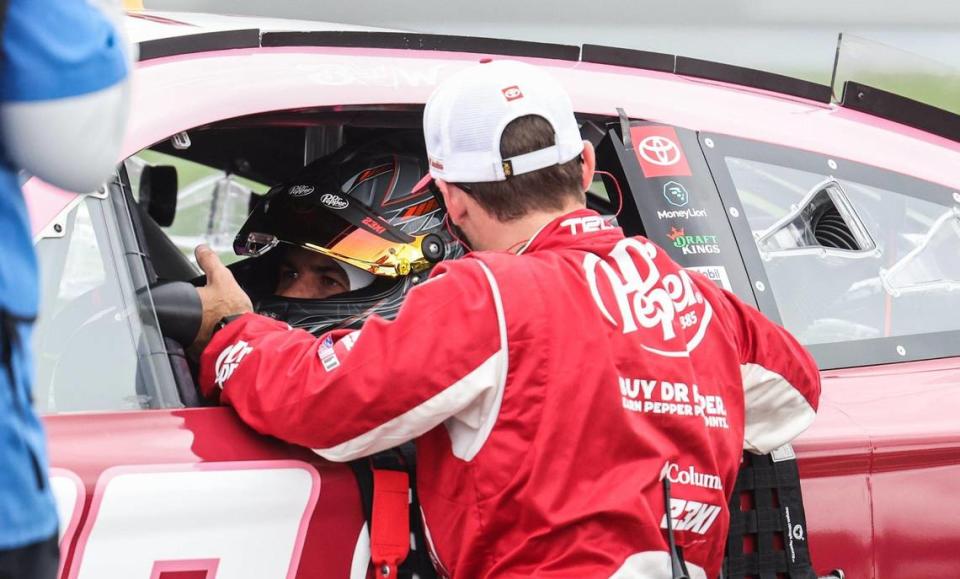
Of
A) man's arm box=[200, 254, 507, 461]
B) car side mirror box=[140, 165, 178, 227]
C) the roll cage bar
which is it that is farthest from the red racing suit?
car side mirror box=[140, 165, 178, 227]

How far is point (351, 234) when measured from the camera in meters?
2.82

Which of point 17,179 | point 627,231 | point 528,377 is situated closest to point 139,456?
point 528,377

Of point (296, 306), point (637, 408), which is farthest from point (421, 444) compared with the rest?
point (296, 306)

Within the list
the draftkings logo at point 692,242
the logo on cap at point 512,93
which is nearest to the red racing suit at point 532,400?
the logo on cap at point 512,93

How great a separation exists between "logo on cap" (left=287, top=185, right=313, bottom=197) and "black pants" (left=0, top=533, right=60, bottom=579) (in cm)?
157

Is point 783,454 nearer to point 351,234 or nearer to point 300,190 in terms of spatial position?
point 351,234

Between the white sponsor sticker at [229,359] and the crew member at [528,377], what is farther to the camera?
the white sponsor sticker at [229,359]

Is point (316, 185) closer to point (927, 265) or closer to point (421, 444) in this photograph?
point (421, 444)

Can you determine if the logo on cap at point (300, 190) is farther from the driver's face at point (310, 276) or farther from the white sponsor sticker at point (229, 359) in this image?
the white sponsor sticker at point (229, 359)

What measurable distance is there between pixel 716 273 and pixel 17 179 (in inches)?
66.2

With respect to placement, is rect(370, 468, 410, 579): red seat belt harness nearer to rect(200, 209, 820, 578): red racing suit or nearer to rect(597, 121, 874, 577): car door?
rect(200, 209, 820, 578): red racing suit

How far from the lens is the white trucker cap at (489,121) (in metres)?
2.17

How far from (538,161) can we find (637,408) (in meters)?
0.43

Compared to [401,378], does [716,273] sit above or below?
above
